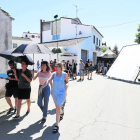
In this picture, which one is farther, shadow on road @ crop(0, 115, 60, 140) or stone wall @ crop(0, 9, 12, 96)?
stone wall @ crop(0, 9, 12, 96)

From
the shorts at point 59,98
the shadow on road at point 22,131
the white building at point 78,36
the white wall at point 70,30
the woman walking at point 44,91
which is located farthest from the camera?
the white wall at point 70,30

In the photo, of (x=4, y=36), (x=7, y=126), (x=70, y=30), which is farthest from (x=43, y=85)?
(x=70, y=30)

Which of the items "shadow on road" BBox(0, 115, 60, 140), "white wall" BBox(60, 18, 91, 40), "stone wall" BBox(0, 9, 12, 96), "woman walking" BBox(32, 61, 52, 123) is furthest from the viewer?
"white wall" BBox(60, 18, 91, 40)

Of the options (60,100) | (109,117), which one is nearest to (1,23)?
(60,100)

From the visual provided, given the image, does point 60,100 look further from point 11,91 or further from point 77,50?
point 77,50

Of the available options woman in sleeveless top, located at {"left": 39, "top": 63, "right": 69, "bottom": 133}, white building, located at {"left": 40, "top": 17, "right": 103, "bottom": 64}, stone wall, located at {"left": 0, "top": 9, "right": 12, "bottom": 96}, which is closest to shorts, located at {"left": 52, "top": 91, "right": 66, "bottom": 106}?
woman in sleeveless top, located at {"left": 39, "top": 63, "right": 69, "bottom": 133}

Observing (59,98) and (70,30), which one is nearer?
(59,98)

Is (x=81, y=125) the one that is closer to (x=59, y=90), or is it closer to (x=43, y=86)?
(x=59, y=90)

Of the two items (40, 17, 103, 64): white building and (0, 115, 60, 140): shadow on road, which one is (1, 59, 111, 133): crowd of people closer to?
(0, 115, 60, 140): shadow on road

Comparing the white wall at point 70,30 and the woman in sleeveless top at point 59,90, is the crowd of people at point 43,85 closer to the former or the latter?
the woman in sleeveless top at point 59,90

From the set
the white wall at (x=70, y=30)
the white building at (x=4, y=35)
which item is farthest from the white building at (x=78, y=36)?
the white building at (x=4, y=35)

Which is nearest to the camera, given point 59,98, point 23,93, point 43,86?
point 59,98

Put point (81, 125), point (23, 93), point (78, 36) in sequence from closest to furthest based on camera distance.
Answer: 1. point (81, 125)
2. point (23, 93)
3. point (78, 36)

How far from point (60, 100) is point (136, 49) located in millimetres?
7366
